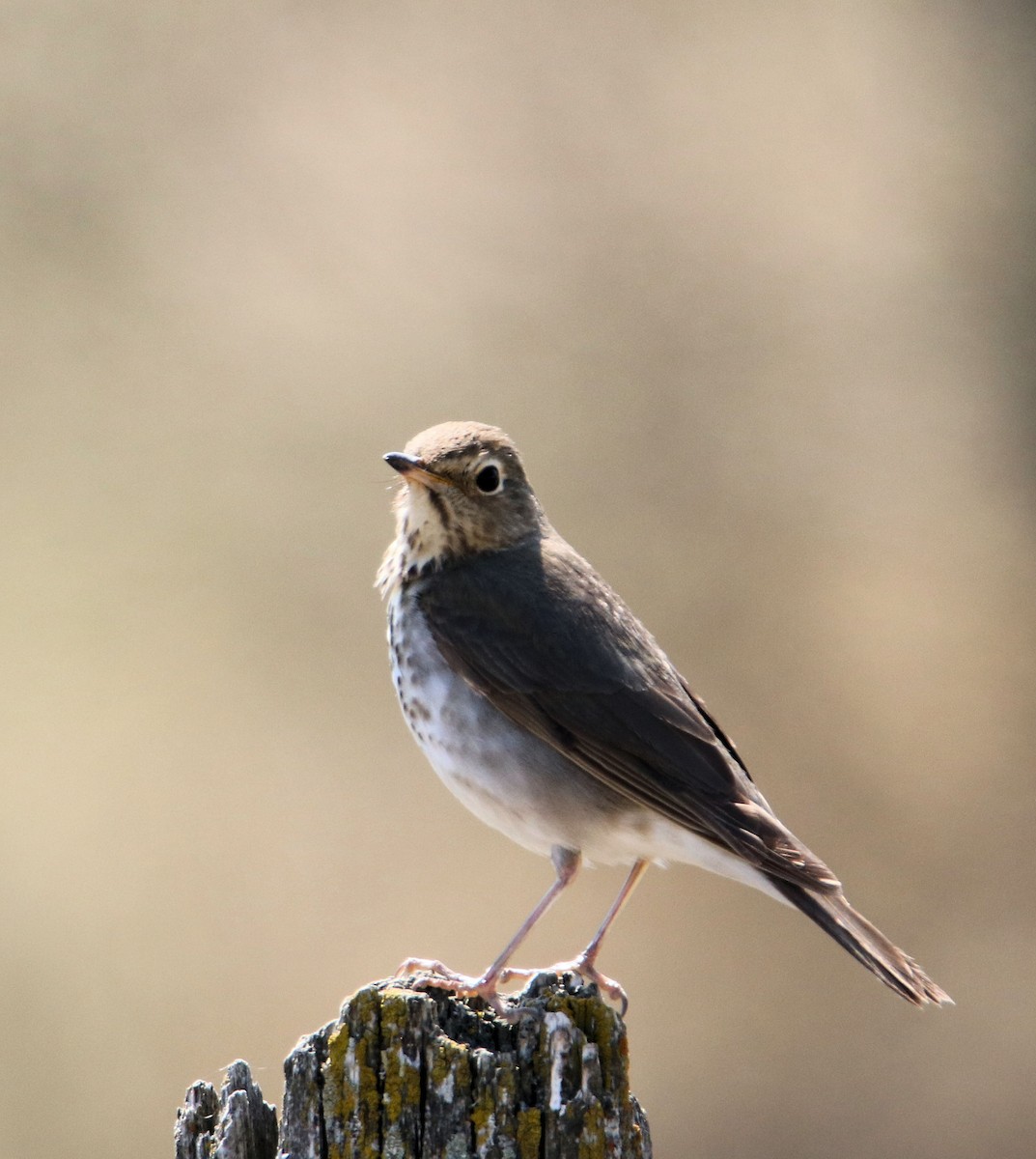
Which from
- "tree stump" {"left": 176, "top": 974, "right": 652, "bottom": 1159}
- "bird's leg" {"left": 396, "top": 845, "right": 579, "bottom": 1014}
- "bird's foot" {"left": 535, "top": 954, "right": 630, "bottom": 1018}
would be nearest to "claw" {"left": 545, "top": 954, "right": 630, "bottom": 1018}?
"bird's foot" {"left": 535, "top": 954, "right": 630, "bottom": 1018}

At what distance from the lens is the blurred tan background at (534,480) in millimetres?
11148

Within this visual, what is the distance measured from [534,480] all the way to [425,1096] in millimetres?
9388

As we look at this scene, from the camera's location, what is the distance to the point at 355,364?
13.8m

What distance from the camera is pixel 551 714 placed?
5492 millimetres

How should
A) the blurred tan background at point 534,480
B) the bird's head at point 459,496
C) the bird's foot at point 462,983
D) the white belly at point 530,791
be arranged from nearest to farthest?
the bird's foot at point 462,983 < the white belly at point 530,791 < the bird's head at point 459,496 < the blurred tan background at point 534,480

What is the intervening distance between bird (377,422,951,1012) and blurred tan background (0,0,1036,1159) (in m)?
5.15

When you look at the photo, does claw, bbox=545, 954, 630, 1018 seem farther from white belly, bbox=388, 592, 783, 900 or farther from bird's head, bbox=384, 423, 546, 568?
bird's head, bbox=384, 423, 546, 568

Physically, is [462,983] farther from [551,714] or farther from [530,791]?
[551,714]

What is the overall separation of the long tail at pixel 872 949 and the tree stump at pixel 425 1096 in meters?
1.35

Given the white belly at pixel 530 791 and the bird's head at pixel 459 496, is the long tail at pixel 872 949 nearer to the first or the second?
the white belly at pixel 530 791

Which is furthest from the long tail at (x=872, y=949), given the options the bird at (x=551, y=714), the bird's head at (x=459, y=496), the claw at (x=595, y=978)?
the bird's head at (x=459, y=496)

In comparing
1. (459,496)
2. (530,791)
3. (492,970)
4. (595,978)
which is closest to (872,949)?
(595,978)

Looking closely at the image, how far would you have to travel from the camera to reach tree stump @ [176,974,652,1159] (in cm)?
347

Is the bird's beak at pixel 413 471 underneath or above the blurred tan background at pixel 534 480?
underneath
